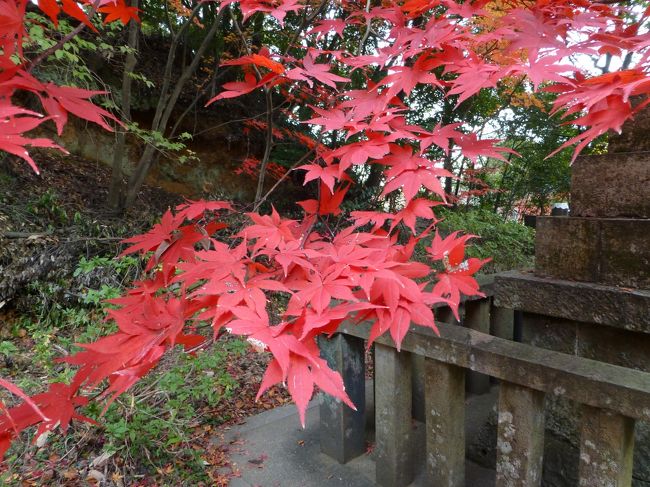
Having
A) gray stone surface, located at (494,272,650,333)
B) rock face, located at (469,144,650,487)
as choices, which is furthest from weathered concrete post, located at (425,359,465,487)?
gray stone surface, located at (494,272,650,333)

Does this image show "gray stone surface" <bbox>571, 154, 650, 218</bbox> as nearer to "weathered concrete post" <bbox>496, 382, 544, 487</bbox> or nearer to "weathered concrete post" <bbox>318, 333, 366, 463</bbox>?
"weathered concrete post" <bbox>496, 382, 544, 487</bbox>

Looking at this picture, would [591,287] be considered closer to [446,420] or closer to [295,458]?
[446,420]

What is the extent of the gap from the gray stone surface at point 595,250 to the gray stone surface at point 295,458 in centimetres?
104

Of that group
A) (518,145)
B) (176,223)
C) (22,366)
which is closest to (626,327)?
(176,223)

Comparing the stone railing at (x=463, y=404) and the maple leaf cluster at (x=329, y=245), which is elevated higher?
the maple leaf cluster at (x=329, y=245)

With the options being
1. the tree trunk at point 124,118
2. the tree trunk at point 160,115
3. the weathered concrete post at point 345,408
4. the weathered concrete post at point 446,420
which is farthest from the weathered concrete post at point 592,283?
the tree trunk at point 160,115

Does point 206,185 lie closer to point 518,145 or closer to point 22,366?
point 22,366

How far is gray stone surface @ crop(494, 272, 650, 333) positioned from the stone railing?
38 cm

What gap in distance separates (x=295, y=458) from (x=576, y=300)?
1559 mm

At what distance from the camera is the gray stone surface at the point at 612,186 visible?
1697 mm

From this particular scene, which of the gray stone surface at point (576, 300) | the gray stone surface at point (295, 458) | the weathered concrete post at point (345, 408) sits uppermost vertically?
the gray stone surface at point (576, 300)

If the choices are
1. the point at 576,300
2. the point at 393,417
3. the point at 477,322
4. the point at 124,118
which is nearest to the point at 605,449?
the point at 576,300

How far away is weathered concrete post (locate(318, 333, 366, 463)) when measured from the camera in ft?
6.68

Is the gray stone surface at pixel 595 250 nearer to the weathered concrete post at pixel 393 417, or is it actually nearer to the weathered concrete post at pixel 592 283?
the weathered concrete post at pixel 592 283
